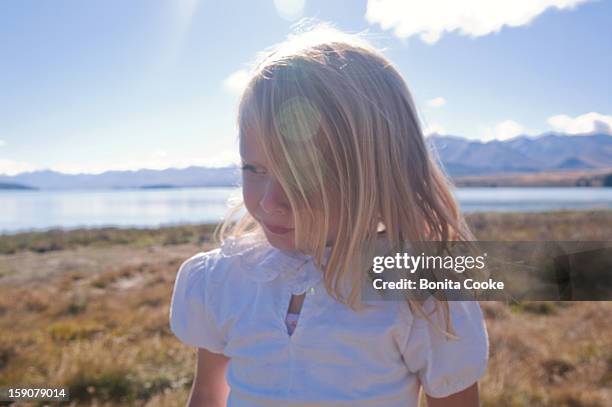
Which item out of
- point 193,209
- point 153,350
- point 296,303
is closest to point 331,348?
point 296,303

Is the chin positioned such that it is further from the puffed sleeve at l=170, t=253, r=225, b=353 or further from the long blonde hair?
the puffed sleeve at l=170, t=253, r=225, b=353

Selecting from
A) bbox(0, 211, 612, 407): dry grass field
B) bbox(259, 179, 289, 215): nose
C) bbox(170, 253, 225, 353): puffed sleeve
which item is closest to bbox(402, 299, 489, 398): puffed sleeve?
bbox(259, 179, 289, 215): nose

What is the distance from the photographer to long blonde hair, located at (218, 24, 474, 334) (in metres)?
0.93

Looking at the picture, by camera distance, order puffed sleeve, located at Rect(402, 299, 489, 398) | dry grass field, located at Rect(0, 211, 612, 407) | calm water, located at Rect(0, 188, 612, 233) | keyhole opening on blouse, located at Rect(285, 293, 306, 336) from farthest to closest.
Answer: calm water, located at Rect(0, 188, 612, 233), dry grass field, located at Rect(0, 211, 612, 407), keyhole opening on blouse, located at Rect(285, 293, 306, 336), puffed sleeve, located at Rect(402, 299, 489, 398)

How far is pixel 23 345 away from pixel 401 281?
5242 millimetres

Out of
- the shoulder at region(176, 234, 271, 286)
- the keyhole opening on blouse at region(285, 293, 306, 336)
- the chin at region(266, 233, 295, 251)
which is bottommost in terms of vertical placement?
the keyhole opening on blouse at region(285, 293, 306, 336)

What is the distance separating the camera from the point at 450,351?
88cm


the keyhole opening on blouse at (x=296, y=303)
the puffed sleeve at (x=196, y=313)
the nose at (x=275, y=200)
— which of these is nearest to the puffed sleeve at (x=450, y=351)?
the keyhole opening on blouse at (x=296, y=303)

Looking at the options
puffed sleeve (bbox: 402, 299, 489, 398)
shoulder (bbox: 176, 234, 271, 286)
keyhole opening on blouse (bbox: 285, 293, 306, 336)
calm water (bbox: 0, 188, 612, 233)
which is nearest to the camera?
puffed sleeve (bbox: 402, 299, 489, 398)

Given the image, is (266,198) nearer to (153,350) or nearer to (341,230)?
(341,230)

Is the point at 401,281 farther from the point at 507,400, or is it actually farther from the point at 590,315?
the point at 590,315

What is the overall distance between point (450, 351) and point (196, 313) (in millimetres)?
651

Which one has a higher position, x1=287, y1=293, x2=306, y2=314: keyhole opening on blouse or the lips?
the lips

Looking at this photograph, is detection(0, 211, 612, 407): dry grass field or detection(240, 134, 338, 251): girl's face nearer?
detection(240, 134, 338, 251): girl's face
